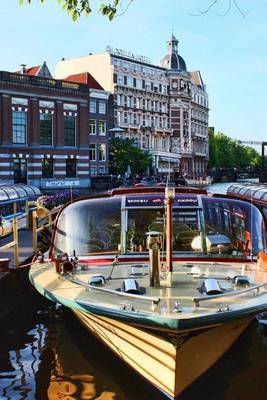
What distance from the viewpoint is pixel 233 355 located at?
8.87 metres

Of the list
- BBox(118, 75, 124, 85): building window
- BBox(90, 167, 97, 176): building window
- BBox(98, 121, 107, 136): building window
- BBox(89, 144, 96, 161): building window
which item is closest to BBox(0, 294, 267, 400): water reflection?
BBox(90, 167, 97, 176): building window

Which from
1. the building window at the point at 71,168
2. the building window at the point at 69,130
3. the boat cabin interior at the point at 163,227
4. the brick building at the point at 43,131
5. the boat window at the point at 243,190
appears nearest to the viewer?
the boat cabin interior at the point at 163,227

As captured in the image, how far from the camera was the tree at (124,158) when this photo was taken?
70750 mm

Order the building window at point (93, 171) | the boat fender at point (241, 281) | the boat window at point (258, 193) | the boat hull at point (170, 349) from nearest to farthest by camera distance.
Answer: the boat hull at point (170, 349)
the boat fender at point (241, 281)
the boat window at point (258, 193)
the building window at point (93, 171)

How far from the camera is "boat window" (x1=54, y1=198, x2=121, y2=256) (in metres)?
9.32

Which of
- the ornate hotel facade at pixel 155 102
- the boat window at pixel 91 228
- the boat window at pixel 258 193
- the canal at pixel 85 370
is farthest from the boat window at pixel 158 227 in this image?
the ornate hotel facade at pixel 155 102

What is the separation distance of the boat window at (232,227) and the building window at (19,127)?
4508 cm

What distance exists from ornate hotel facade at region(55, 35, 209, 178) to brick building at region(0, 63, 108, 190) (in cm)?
1585

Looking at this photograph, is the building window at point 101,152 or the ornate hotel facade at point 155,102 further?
the ornate hotel facade at point 155,102

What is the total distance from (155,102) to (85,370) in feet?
281

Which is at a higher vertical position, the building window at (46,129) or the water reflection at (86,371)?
the building window at (46,129)

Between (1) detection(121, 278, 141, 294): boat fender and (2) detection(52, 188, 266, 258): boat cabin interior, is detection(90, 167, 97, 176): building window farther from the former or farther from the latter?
(1) detection(121, 278, 141, 294): boat fender

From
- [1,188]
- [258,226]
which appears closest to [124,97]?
[1,188]

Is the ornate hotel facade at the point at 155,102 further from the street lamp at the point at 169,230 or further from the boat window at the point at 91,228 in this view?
the street lamp at the point at 169,230
